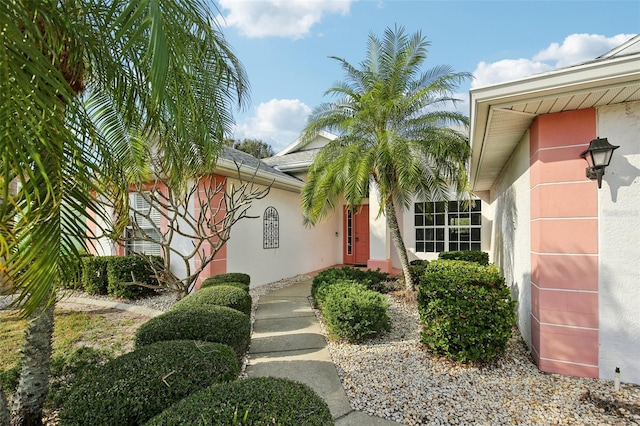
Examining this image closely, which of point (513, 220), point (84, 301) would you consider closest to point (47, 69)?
point (513, 220)

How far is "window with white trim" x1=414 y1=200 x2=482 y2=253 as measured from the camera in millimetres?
11477

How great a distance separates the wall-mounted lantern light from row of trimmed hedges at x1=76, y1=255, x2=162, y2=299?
28.7 ft

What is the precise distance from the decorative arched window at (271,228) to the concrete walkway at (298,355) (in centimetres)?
291

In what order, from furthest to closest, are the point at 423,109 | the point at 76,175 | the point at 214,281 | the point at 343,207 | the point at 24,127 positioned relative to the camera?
the point at 343,207
the point at 423,109
the point at 214,281
the point at 76,175
the point at 24,127

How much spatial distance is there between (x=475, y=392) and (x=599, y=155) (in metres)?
3.01

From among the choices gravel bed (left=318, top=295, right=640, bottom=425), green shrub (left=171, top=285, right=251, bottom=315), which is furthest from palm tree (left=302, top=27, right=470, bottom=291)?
gravel bed (left=318, top=295, right=640, bottom=425)

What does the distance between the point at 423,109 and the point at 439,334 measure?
519 cm

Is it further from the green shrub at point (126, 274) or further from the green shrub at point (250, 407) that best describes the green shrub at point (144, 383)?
the green shrub at point (126, 274)

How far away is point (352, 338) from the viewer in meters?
5.05

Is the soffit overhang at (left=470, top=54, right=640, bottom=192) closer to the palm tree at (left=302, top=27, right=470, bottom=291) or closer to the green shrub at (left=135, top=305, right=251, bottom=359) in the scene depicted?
the palm tree at (left=302, top=27, right=470, bottom=291)

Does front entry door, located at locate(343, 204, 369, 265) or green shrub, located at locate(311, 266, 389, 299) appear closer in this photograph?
green shrub, located at locate(311, 266, 389, 299)

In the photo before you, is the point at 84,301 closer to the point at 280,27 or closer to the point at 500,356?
the point at 280,27

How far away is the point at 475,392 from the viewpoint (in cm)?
353

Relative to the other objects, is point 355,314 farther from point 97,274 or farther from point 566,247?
point 97,274
